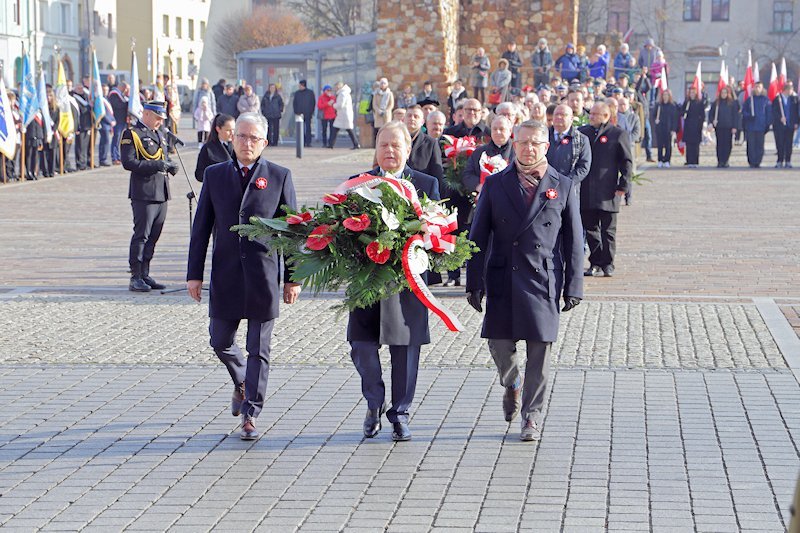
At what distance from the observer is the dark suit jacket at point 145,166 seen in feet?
43.2

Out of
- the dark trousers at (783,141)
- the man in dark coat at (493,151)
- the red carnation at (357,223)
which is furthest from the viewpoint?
the dark trousers at (783,141)

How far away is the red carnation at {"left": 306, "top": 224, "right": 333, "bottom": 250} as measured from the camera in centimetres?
732

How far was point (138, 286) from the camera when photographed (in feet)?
44.0

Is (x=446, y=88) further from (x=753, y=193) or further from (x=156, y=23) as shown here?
(x=156, y=23)

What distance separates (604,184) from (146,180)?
4551mm

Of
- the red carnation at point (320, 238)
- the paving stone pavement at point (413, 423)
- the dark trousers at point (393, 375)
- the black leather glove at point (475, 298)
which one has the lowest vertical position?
the paving stone pavement at point (413, 423)

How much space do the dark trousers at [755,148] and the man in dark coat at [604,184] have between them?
19754 millimetres

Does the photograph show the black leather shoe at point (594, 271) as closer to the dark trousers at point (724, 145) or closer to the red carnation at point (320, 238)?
the red carnation at point (320, 238)

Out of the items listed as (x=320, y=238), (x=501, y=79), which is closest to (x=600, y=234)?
(x=320, y=238)

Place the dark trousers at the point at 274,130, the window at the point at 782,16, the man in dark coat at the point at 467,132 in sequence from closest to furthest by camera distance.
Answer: the man in dark coat at the point at 467,132 → the dark trousers at the point at 274,130 → the window at the point at 782,16

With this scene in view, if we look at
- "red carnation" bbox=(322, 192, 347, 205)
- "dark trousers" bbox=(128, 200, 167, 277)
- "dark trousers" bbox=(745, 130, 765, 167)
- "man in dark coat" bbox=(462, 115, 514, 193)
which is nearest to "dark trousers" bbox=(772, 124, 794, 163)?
"dark trousers" bbox=(745, 130, 765, 167)

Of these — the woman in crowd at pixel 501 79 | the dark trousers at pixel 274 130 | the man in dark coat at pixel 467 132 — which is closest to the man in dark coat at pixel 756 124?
the woman in crowd at pixel 501 79

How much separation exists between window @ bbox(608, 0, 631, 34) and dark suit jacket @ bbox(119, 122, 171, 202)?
238 ft

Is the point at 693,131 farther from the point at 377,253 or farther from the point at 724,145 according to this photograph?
the point at 377,253
